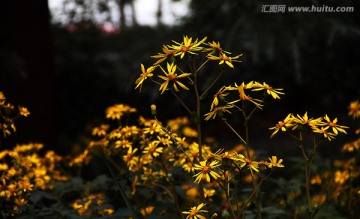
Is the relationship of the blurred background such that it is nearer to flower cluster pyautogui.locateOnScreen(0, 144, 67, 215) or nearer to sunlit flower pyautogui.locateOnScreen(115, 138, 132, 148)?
flower cluster pyautogui.locateOnScreen(0, 144, 67, 215)

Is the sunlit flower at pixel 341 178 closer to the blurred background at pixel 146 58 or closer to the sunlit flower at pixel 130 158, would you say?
the sunlit flower at pixel 130 158

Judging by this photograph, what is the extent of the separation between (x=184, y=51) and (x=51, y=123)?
3549 mm

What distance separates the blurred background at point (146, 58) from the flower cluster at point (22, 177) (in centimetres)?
137

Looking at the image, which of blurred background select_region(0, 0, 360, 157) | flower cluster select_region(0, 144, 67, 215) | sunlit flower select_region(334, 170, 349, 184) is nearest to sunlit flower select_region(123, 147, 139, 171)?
flower cluster select_region(0, 144, 67, 215)

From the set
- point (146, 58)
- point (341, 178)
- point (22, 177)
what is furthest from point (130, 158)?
point (146, 58)

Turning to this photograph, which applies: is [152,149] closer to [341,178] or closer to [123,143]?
[123,143]

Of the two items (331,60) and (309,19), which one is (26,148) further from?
(331,60)

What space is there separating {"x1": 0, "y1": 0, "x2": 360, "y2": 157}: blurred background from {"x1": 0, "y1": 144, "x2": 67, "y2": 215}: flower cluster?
1.37m

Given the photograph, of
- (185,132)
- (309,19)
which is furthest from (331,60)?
(185,132)

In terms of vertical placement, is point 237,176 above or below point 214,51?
→ below

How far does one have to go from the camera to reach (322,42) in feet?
23.4

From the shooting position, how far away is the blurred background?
4656 millimetres

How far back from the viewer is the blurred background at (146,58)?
466cm

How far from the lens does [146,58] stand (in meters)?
6.09
